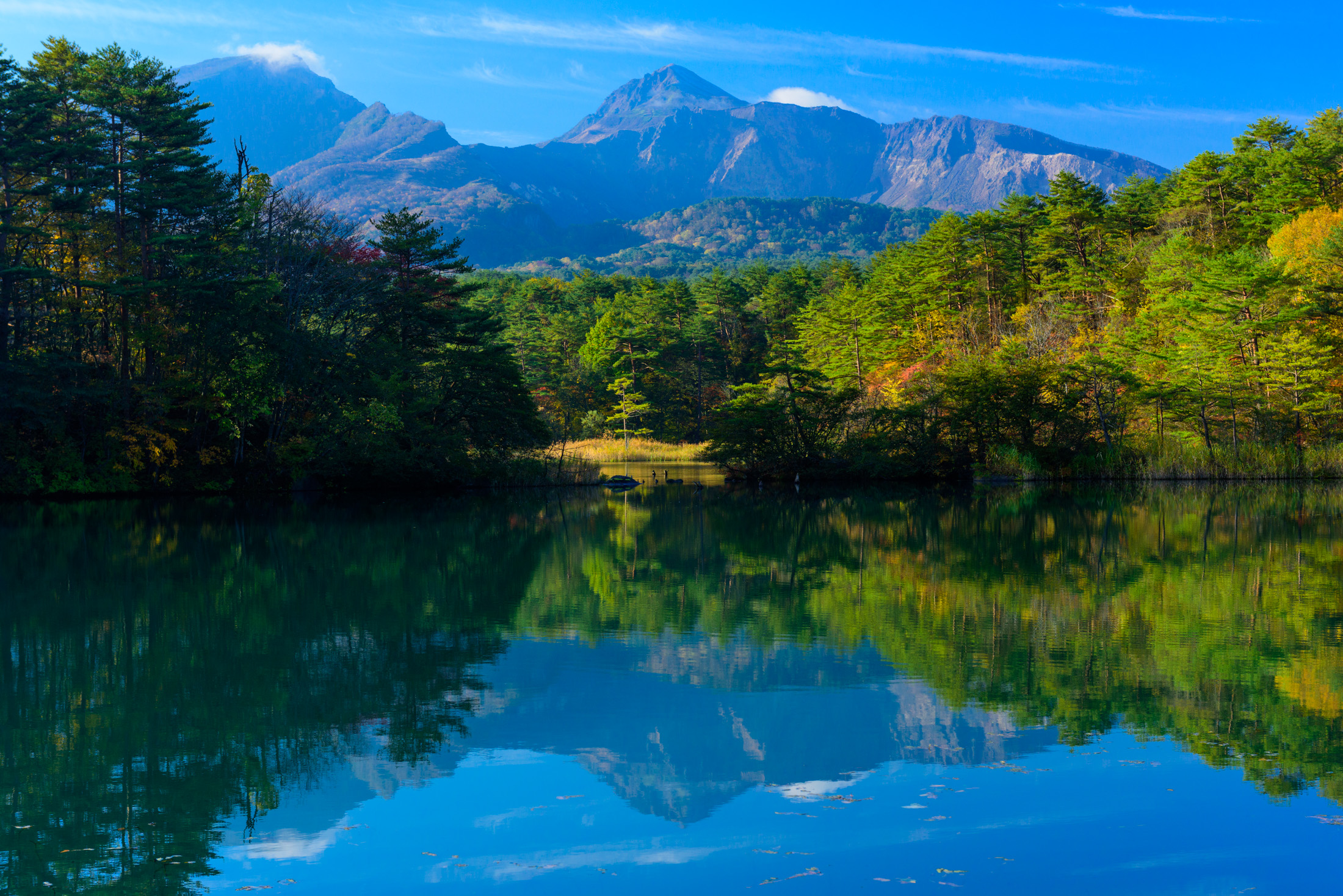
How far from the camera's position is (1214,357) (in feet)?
102

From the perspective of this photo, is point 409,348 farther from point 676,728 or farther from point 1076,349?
point 676,728

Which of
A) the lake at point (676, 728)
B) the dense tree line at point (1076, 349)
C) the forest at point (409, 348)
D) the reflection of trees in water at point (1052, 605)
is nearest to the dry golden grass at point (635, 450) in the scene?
the dense tree line at point (1076, 349)

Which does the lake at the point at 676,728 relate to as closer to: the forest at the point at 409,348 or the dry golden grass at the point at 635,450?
the forest at the point at 409,348

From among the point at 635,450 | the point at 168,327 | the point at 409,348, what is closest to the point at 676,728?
the point at 168,327

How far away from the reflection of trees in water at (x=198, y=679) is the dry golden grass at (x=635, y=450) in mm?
37233

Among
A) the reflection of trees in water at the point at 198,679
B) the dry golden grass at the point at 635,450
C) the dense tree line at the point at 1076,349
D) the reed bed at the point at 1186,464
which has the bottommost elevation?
the dry golden grass at the point at 635,450

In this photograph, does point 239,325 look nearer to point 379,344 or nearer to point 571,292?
point 379,344

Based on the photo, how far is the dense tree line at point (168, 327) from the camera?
83.4 feet

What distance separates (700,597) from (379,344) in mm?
20667

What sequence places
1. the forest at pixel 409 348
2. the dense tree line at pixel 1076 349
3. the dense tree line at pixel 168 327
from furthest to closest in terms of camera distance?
the dense tree line at pixel 1076 349 < the forest at pixel 409 348 < the dense tree line at pixel 168 327

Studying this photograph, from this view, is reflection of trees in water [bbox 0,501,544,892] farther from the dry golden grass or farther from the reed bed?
the dry golden grass

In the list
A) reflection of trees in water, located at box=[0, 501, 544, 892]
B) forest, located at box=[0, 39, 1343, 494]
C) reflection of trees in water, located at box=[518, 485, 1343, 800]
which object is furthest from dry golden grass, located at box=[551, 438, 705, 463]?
reflection of trees in water, located at box=[0, 501, 544, 892]

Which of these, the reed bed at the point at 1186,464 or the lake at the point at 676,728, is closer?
the lake at the point at 676,728

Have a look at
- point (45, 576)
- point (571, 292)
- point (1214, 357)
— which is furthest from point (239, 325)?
point (571, 292)
